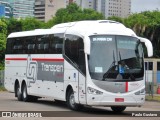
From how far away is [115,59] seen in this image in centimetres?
2119

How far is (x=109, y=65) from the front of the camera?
69.2 ft

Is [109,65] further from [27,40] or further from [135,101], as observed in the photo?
[27,40]

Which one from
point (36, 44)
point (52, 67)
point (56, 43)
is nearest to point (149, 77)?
point (36, 44)

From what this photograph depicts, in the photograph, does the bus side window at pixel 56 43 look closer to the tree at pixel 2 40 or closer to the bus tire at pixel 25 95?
the bus tire at pixel 25 95

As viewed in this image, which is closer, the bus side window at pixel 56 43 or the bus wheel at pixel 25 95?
the bus side window at pixel 56 43

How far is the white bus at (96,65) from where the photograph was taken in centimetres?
2092

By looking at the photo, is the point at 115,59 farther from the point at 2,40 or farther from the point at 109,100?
the point at 2,40

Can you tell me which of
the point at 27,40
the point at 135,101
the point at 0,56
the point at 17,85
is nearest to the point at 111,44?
the point at 135,101

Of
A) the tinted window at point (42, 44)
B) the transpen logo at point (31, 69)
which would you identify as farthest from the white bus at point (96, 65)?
the transpen logo at point (31, 69)

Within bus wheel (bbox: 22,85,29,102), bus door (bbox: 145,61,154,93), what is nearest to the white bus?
bus wheel (bbox: 22,85,29,102)

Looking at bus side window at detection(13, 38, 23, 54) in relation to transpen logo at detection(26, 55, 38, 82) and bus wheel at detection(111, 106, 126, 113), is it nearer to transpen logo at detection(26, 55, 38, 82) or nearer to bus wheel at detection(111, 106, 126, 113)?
transpen logo at detection(26, 55, 38, 82)

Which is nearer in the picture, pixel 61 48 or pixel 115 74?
pixel 115 74

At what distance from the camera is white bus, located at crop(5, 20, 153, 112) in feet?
68.6

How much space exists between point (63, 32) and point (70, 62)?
1926mm
